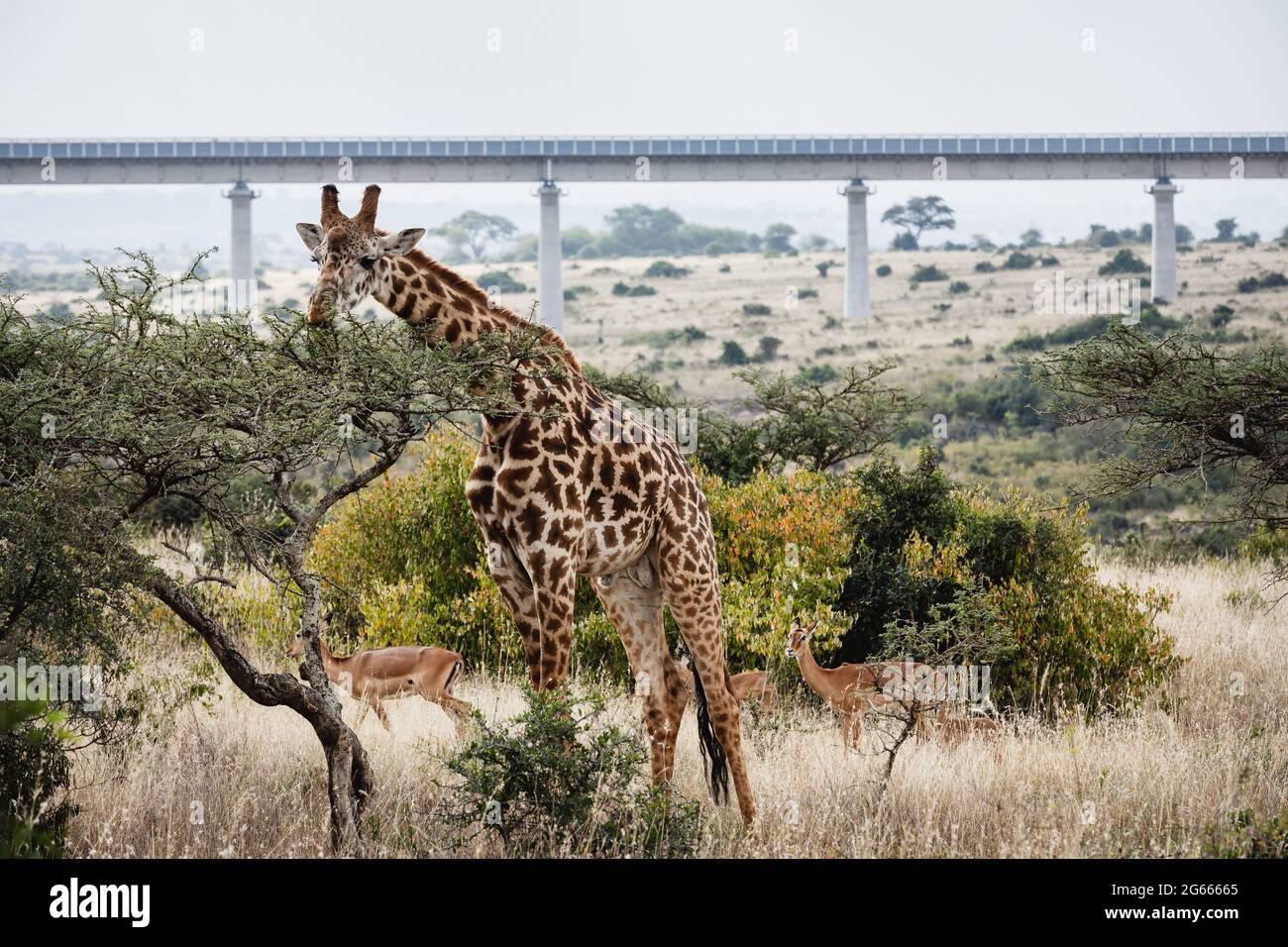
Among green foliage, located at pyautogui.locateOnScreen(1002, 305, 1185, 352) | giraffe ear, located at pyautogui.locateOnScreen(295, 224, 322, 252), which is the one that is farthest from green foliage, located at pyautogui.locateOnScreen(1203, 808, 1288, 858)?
green foliage, located at pyautogui.locateOnScreen(1002, 305, 1185, 352)

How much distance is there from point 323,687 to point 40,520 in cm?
184

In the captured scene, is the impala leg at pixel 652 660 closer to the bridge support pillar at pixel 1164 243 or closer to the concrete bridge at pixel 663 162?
the concrete bridge at pixel 663 162

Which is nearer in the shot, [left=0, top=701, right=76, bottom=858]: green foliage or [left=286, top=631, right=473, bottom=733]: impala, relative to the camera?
[left=0, top=701, right=76, bottom=858]: green foliage

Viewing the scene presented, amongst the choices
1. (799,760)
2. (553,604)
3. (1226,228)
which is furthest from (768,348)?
(1226,228)

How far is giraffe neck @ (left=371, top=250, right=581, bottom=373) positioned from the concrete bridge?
61.0 metres

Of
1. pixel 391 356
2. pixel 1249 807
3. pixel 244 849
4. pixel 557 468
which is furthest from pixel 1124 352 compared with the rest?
pixel 244 849

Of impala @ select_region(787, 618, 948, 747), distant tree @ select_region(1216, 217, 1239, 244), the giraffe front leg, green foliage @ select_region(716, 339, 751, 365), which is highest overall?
distant tree @ select_region(1216, 217, 1239, 244)

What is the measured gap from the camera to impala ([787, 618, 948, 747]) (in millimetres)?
9922

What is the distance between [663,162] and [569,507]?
66240 millimetres

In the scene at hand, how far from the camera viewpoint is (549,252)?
76812 mm

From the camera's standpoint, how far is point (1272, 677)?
40.8 ft

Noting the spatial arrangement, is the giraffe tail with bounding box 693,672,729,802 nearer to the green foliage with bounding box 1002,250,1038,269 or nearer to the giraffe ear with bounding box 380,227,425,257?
the giraffe ear with bounding box 380,227,425,257

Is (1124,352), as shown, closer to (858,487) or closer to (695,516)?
(858,487)

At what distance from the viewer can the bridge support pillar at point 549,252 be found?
74250mm
